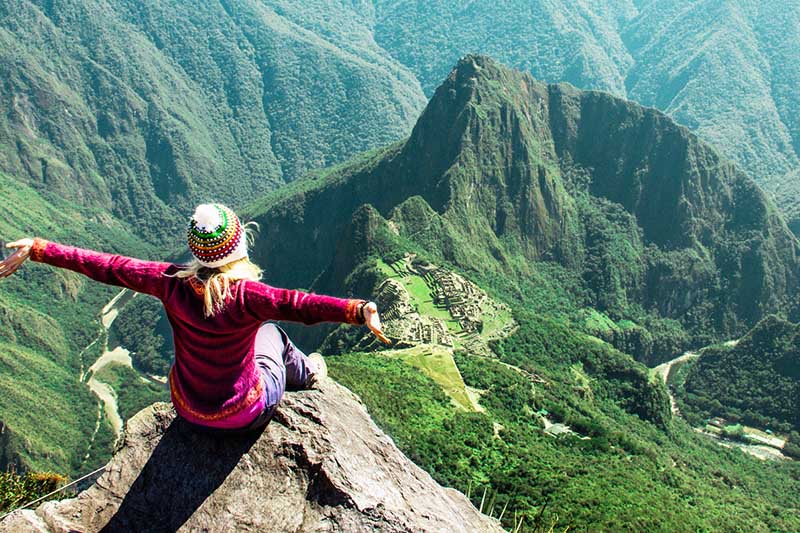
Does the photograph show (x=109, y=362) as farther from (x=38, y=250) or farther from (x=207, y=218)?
(x=207, y=218)

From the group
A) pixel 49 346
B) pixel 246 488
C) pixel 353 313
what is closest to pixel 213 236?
pixel 353 313

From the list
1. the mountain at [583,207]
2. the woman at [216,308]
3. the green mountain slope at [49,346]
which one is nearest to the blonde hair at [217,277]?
the woman at [216,308]

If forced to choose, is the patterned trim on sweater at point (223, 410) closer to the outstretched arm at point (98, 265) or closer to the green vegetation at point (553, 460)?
the outstretched arm at point (98, 265)

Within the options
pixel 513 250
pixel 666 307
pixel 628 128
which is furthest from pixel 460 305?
pixel 628 128

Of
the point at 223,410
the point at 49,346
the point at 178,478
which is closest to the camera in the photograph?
the point at 223,410

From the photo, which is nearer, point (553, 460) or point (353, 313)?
point (353, 313)

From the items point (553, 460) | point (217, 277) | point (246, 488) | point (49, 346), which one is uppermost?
point (217, 277)
